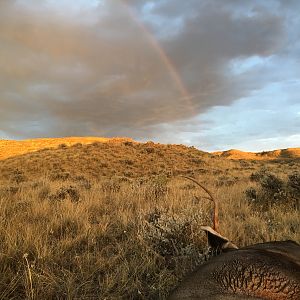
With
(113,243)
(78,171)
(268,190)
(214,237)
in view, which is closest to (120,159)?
(78,171)

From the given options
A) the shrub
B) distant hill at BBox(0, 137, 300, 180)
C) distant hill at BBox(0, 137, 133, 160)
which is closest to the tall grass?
the shrub

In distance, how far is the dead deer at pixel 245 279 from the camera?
5.52ft

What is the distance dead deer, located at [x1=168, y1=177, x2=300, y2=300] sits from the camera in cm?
168

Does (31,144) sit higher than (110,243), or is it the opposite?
(31,144)

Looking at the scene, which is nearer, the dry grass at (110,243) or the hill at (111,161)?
the dry grass at (110,243)

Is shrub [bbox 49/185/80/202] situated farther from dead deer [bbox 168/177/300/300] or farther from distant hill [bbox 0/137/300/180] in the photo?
distant hill [bbox 0/137/300/180]

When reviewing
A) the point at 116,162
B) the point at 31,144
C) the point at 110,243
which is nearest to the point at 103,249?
the point at 110,243

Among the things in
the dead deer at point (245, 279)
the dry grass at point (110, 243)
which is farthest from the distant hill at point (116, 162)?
the dead deer at point (245, 279)

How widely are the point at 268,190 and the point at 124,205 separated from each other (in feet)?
12.5

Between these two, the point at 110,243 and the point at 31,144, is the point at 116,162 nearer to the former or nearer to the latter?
the point at 31,144

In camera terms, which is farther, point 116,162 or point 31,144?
point 31,144

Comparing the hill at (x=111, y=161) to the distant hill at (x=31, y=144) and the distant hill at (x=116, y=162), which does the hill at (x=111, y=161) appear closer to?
the distant hill at (x=116, y=162)

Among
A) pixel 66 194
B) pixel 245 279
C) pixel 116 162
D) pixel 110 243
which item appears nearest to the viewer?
pixel 245 279

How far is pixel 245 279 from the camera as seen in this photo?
177cm
